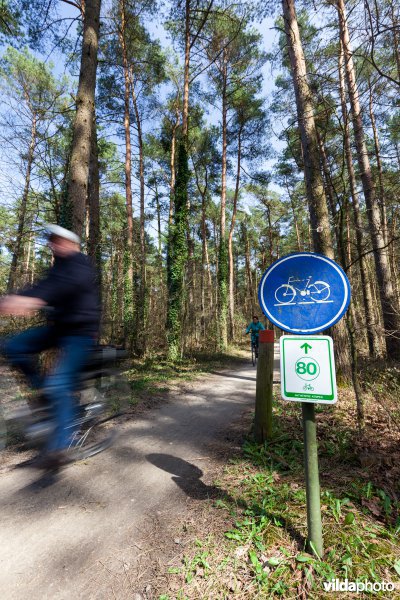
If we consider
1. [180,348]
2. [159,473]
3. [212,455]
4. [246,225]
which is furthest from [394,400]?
[246,225]

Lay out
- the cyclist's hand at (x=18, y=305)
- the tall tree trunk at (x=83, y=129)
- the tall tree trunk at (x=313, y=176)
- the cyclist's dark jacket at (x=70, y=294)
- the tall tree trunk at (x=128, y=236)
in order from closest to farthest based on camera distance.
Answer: the cyclist's hand at (x=18, y=305), the cyclist's dark jacket at (x=70, y=294), the tall tree trunk at (x=83, y=129), the tall tree trunk at (x=313, y=176), the tall tree trunk at (x=128, y=236)

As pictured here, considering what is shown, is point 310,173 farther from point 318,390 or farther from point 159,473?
point 159,473

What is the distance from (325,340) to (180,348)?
10.2 metres

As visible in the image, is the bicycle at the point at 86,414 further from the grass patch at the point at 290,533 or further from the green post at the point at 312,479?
the green post at the point at 312,479

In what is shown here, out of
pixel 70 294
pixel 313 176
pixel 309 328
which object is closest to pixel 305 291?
pixel 309 328

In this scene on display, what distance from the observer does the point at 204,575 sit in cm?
169

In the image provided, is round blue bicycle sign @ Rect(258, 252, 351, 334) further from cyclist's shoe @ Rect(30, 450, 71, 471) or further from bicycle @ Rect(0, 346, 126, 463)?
cyclist's shoe @ Rect(30, 450, 71, 471)

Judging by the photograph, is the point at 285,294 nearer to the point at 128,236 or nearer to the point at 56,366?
the point at 56,366

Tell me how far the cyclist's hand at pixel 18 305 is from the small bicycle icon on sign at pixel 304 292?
2023mm

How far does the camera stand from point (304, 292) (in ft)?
5.59

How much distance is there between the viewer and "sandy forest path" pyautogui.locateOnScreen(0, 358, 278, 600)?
166cm

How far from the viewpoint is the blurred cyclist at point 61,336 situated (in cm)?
251

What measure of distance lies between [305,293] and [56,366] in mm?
2334

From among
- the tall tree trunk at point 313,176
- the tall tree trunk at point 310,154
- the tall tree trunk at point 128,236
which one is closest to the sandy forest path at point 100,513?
the tall tree trunk at point 313,176
